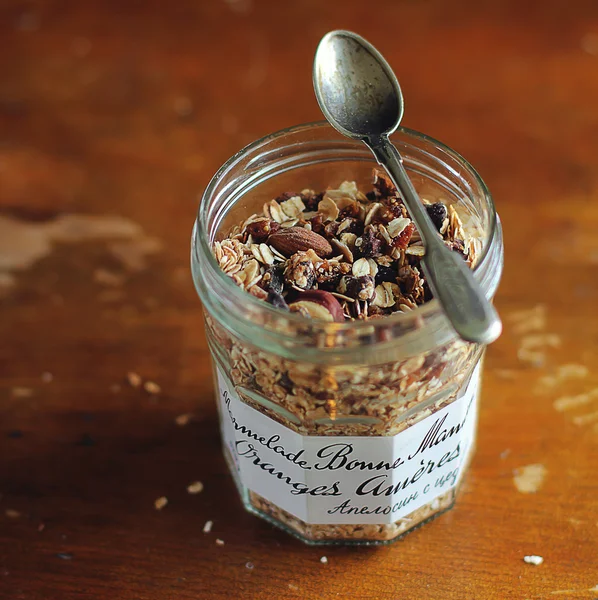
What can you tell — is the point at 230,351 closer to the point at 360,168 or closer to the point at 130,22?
the point at 360,168

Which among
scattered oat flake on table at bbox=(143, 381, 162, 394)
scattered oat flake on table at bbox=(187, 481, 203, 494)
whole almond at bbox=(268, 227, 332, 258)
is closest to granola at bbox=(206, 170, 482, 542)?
whole almond at bbox=(268, 227, 332, 258)

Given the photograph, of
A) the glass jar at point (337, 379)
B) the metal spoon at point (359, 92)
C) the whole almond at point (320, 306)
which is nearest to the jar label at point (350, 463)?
the glass jar at point (337, 379)

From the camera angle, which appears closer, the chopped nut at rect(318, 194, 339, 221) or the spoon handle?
the spoon handle

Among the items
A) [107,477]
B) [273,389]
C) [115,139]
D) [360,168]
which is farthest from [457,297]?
[115,139]

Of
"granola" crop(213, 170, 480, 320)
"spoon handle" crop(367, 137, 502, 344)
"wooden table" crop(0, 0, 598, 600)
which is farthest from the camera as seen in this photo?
"wooden table" crop(0, 0, 598, 600)

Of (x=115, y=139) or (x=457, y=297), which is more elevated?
(x=457, y=297)

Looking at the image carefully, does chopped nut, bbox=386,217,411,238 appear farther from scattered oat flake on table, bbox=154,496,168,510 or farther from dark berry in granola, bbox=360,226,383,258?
scattered oat flake on table, bbox=154,496,168,510

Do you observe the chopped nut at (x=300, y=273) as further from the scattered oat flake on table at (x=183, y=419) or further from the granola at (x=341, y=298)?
the scattered oat flake on table at (x=183, y=419)
